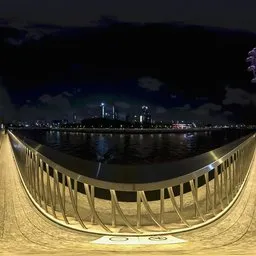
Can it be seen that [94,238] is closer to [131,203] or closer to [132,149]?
[131,203]

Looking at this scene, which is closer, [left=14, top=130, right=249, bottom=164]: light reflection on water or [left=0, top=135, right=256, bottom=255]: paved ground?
[left=0, top=135, right=256, bottom=255]: paved ground

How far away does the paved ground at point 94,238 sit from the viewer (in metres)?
3.73

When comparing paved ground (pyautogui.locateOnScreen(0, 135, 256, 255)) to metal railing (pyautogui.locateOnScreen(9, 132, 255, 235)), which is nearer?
paved ground (pyautogui.locateOnScreen(0, 135, 256, 255))

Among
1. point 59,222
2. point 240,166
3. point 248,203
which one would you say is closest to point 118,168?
point 240,166

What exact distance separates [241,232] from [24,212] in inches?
113

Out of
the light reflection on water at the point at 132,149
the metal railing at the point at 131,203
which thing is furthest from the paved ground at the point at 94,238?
the light reflection on water at the point at 132,149

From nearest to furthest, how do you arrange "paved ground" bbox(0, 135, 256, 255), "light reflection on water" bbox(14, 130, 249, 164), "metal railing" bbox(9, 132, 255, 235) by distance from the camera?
"paved ground" bbox(0, 135, 256, 255), "metal railing" bbox(9, 132, 255, 235), "light reflection on water" bbox(14, 130, 249, 164)

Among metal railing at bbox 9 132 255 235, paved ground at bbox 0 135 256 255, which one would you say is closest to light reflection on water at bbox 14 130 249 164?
metal railing at bbox 9 132 255 235

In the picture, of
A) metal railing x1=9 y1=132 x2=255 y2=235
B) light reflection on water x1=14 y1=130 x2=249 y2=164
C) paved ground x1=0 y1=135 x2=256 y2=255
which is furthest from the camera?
light reflection on water x1=14 y1=130 x2=249 y2=164

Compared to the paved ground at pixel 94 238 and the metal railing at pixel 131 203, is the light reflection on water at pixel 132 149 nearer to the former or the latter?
the metal railing at pixel 131 203

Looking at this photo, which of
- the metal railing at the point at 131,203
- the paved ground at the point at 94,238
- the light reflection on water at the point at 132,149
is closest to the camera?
the paved ground at the point at 94,238

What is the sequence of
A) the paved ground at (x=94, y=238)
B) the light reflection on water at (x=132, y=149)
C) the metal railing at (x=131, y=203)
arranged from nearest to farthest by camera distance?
the paved ground at (x=94, y=238) < the metal railing at (x=131, y=203) < the light reflection on water at (x=132, y=149)

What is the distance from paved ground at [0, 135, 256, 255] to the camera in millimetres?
3734

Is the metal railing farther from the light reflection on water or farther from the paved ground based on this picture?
the light reflection on water
